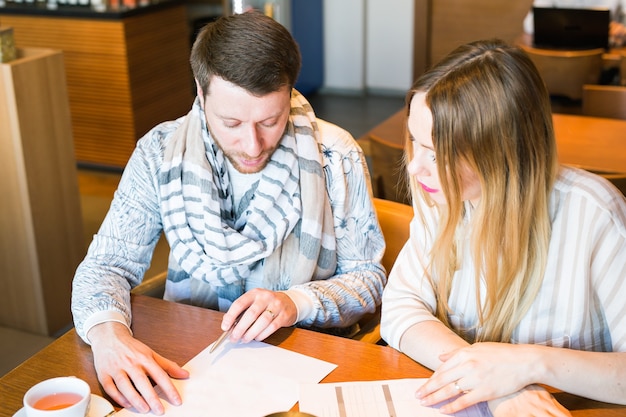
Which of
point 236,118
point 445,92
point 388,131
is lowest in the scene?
point 388,131

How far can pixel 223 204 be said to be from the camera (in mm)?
1724

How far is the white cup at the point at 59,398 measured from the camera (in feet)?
3.60

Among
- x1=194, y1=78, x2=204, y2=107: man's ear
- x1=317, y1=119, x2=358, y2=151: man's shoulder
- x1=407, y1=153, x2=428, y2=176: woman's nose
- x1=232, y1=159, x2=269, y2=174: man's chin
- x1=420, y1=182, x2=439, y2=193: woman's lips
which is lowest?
x1=232, y1=159, x2=269, y2=174: man's chin

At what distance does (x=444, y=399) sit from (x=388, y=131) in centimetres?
177

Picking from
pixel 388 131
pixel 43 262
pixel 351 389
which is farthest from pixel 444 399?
pixel 43 262

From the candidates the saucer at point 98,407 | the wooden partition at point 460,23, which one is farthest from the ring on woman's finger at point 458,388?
the wooden partition at point 460,23

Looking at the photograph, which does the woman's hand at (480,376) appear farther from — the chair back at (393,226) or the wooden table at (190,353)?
the chair back at (393,226)

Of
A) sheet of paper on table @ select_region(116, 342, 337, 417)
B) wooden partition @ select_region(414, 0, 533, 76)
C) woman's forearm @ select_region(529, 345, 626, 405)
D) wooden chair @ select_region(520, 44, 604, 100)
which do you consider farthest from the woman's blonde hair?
wooden partition @ select_region(414, 0, 533, 76)

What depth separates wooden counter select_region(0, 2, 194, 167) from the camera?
4.33m

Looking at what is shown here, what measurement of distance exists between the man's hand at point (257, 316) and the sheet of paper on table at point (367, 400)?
0.16 m

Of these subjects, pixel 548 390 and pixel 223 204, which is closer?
pixel 548 390

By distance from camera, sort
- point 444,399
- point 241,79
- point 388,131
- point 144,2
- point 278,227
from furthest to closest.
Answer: point 144,2 → point 388,131 → point 278,227 → point 241,79 → point 444,399

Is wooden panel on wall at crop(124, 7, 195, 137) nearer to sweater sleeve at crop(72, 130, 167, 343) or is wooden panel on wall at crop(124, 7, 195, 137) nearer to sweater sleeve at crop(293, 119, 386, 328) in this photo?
sweater sleeve at crop(72, 130, 167, 343)

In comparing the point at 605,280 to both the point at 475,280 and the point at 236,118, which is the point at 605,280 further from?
the point at 236,118
